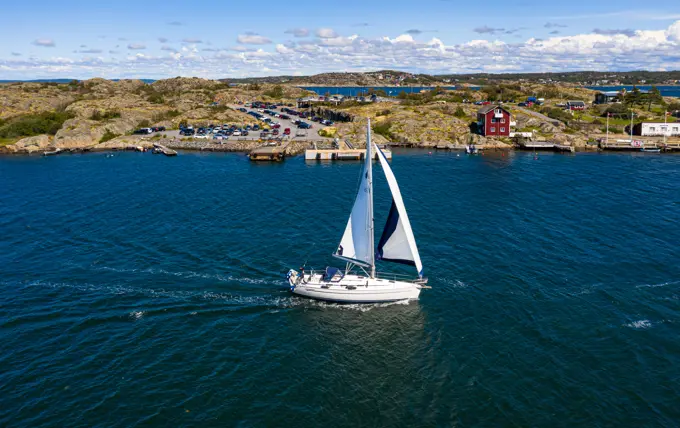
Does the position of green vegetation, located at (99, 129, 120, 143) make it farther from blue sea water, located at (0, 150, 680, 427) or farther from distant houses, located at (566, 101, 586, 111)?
distant houses, located at (566, 101, 586, 111)

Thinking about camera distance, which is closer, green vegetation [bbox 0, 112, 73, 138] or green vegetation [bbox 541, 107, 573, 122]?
green vegetation [bbox 0, 112, 73, 138]

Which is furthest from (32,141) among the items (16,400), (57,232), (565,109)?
(565,109)

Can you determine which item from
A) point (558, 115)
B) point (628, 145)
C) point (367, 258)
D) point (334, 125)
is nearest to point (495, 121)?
point (628, 145)

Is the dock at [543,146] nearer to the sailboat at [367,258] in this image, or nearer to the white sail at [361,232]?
the sailboat at [367,258]

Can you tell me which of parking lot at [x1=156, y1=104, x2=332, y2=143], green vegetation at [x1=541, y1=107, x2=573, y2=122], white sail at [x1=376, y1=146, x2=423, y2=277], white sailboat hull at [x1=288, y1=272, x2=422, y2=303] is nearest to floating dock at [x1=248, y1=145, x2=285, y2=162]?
parking lot at [x1=156, y1=104, x2=332, y2=143]

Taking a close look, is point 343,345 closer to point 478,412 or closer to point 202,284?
point 478,412

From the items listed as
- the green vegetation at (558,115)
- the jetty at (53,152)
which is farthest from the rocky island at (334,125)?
the jetty at (53,152)

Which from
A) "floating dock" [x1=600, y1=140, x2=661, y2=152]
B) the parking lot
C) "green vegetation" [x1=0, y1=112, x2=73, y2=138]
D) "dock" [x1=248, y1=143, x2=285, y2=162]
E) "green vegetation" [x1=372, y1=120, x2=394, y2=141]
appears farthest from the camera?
"green vegetation" [x1=372, y1=120, x2=394, y2=141]

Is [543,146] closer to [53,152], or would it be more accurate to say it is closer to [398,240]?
[398,240]
